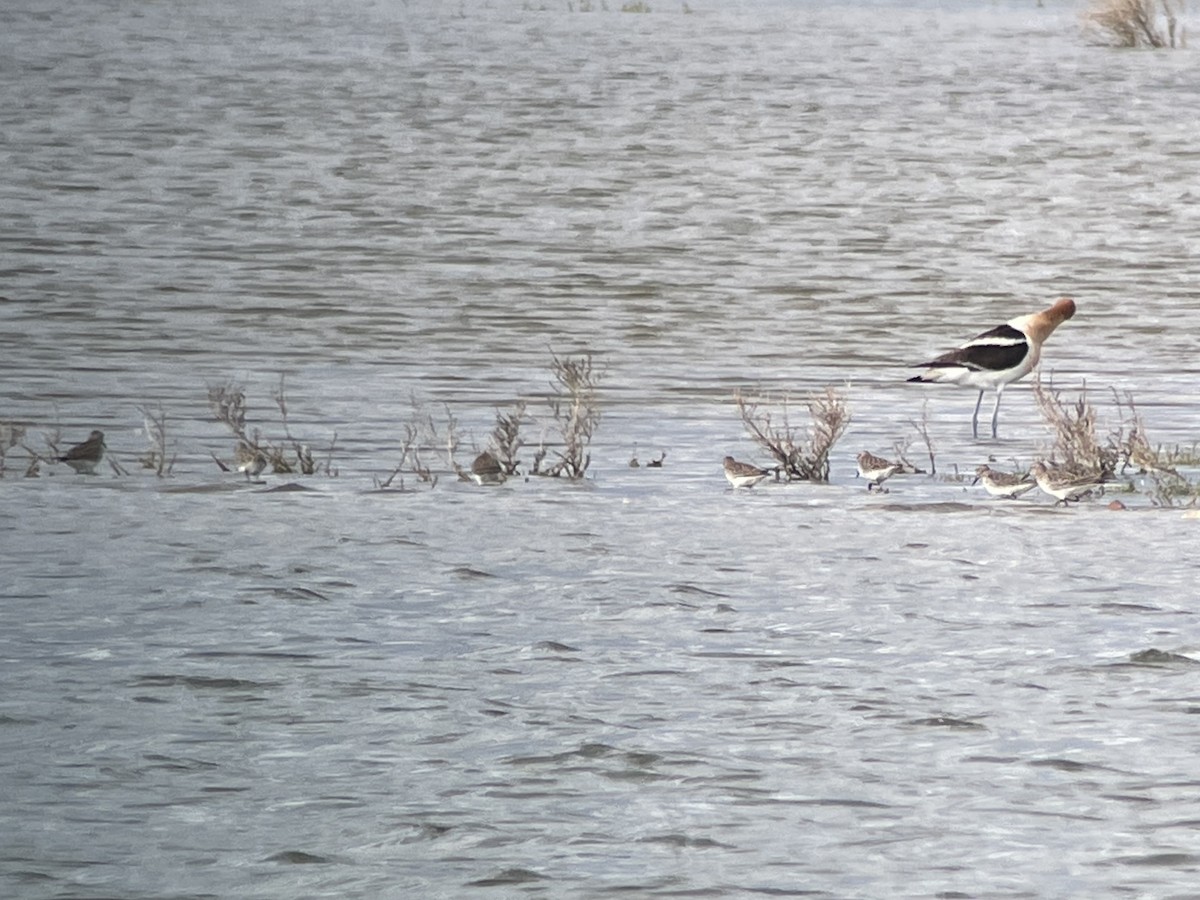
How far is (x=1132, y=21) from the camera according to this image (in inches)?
1875

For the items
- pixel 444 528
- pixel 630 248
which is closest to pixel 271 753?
pixel 444 528

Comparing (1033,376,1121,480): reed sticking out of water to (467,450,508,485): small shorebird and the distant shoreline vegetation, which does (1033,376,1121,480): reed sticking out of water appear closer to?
the distant shoreline vegetation

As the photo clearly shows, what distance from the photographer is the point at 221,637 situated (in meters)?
8.17

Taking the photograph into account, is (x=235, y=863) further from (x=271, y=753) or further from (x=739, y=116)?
(x=739, y=116)

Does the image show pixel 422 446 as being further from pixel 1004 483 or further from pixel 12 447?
pixel 1004 483

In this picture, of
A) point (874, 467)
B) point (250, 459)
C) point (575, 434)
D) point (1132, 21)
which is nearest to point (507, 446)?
point (575, 434)

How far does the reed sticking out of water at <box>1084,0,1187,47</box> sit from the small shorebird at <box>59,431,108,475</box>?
37758mm

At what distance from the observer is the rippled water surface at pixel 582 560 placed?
614 cm

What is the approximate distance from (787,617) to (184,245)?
16.2 metres

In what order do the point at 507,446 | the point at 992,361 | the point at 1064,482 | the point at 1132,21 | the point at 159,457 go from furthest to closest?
the point at 1132,21, the point at 992,361, the point at 507,446, the point at 159,457, the point at 1064,482

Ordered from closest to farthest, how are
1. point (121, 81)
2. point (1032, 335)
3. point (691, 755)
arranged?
point (691, 755) → point (1032, 335) → point (121, 81)

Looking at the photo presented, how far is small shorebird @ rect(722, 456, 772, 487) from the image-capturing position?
11445 mm

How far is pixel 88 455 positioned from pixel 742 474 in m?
2.83

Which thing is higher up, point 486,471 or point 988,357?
point 988,357
